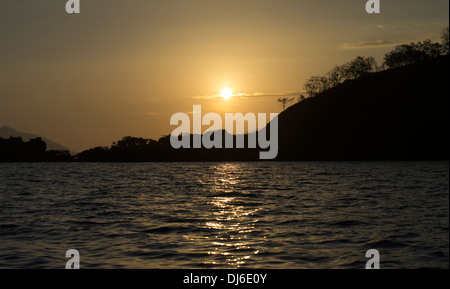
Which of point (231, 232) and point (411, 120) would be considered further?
point (411, 120)

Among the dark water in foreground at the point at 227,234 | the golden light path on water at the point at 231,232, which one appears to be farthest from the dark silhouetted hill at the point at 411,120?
the golden light path on water at the point at 231,232

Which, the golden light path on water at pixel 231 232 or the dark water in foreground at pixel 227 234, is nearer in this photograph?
the dark water in foreground at pixel 227 234

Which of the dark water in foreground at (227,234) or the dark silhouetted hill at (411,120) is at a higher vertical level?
the dark silhouetted hill at (411,120)

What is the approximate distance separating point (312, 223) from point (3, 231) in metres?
14.7

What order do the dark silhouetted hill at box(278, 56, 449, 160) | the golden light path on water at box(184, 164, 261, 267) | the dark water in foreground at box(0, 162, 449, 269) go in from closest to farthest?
1. the dark water in foreground at box(0, 162, 449, 269)
2. the golden light path on water at box(184, 164, 261, 267)
3. the dark silhouetted hill at box(278, 56, 449, 160)

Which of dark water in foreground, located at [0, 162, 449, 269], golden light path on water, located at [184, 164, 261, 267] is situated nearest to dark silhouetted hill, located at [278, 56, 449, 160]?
dark water in foreground, located at [0, 162, 449, 269]

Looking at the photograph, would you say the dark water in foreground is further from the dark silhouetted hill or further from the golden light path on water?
the dark silhouetted hill

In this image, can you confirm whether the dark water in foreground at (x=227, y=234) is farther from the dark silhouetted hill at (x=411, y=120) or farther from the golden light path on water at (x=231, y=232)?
the dark silhouetted hill at (x=411, y=120)

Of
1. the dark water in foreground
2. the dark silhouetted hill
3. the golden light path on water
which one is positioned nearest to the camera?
the dark water in foreground

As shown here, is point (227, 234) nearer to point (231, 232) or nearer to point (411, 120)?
point (231, 232)

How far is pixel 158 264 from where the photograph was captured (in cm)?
1688

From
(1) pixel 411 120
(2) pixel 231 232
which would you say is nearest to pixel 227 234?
(2) pixel 231 232
